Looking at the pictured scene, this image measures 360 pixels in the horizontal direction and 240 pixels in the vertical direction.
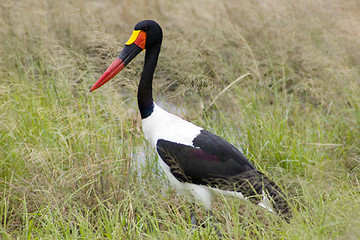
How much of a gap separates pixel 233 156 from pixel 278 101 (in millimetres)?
1235

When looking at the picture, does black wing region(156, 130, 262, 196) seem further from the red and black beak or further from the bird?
the red and black beak

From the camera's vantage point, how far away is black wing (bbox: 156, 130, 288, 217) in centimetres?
316

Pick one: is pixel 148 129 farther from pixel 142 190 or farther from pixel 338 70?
pixel 338 70

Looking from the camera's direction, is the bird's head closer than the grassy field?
No

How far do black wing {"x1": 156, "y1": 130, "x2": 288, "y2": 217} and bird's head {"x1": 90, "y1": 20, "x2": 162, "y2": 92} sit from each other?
1.81 feet

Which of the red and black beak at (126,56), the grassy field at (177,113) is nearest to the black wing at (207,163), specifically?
the grassy field at (177,113)

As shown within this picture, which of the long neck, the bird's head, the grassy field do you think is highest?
the bird's head

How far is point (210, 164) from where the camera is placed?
322 centimetres

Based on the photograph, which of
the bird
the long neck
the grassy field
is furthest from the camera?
the long neck

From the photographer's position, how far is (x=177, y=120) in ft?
11.2

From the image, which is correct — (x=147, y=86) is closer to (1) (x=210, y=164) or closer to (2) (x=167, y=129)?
(2) (x=167, y=129)

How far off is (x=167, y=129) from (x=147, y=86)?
33 cm

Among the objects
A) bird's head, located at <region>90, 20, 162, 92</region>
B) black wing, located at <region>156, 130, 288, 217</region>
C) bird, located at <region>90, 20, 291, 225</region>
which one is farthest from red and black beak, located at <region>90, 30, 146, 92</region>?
black wing, located at <region>156, 130, 288, 217</region>

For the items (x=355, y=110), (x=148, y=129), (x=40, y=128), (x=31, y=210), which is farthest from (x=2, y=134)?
(x=355, y=110)
